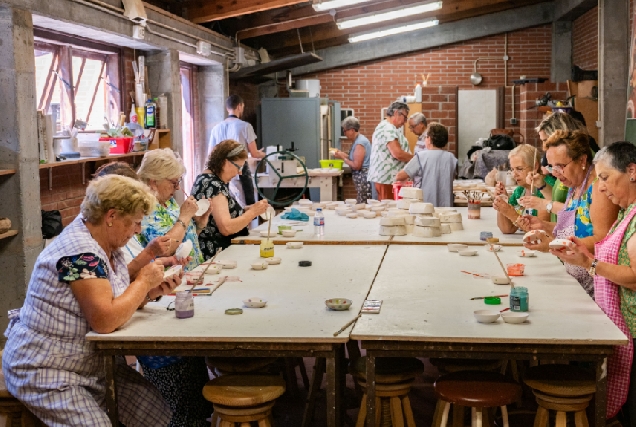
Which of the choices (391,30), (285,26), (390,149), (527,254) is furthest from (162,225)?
(391,30)

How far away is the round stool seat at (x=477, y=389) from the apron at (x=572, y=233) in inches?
36.0

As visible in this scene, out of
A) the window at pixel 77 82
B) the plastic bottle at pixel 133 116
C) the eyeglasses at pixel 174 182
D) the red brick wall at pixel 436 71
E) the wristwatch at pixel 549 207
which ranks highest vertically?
the red brick wall at pixel 436 71

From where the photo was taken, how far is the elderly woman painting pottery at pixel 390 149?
8.56 meters

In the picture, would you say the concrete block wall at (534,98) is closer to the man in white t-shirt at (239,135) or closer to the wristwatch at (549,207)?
the man in white t-shirt at (239,135)

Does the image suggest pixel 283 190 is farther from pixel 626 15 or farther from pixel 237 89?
pixel 626 15

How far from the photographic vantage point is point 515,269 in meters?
4.13

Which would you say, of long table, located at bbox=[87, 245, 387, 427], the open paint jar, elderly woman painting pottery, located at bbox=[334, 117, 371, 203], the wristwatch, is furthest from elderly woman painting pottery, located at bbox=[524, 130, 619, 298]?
elderly woman painting pottery, located at bbox=[334, 117, 371, 203]

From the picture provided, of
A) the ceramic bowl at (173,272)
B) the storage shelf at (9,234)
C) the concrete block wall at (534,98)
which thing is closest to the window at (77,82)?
the storage shelf at (9,234)

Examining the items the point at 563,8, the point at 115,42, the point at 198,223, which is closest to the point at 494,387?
the point at 198,223

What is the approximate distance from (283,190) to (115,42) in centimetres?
322

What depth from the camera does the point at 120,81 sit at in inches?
325

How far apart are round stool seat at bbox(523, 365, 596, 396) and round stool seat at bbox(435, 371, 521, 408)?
0.09 meters

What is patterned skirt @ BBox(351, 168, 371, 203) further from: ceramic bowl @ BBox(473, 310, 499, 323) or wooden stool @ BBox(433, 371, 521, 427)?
ceramic bowl @ BBox(473, 310, 499, 323)

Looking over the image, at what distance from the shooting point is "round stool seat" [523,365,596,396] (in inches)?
128
